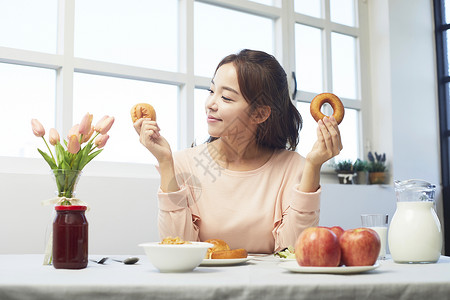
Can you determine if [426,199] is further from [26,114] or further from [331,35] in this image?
[331,35]

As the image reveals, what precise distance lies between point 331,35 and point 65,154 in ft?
10.4

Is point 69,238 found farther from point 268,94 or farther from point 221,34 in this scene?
point 221,34

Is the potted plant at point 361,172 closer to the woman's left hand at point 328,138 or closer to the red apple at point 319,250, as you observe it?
the woman's left hand at point 328,138

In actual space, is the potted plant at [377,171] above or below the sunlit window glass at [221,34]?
below

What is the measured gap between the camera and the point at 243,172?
1761 mm

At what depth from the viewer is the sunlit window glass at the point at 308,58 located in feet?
12.6

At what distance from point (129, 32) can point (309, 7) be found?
Result: 59.1 inches

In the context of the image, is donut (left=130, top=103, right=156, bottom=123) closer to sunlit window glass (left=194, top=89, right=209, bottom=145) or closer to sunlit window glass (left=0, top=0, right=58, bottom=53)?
sunlit window glass (left=0, top=0, right=58, bottom=53)

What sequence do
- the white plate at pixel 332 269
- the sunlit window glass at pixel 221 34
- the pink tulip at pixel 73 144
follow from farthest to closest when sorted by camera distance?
1. the sunlit window glass at pixel 221 34
2. the pink tulip at pixel 73 144
3. the white plate at pixel 332 269

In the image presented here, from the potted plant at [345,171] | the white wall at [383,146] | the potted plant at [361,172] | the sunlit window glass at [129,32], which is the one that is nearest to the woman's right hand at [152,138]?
the white wall at [383,146]

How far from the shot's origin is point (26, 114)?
2748mm

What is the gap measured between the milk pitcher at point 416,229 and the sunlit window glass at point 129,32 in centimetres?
220

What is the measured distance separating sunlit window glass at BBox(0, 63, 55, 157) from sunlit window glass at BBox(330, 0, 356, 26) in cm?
227

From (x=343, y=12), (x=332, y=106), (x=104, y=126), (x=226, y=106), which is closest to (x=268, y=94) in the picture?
(x=226, y=106)
